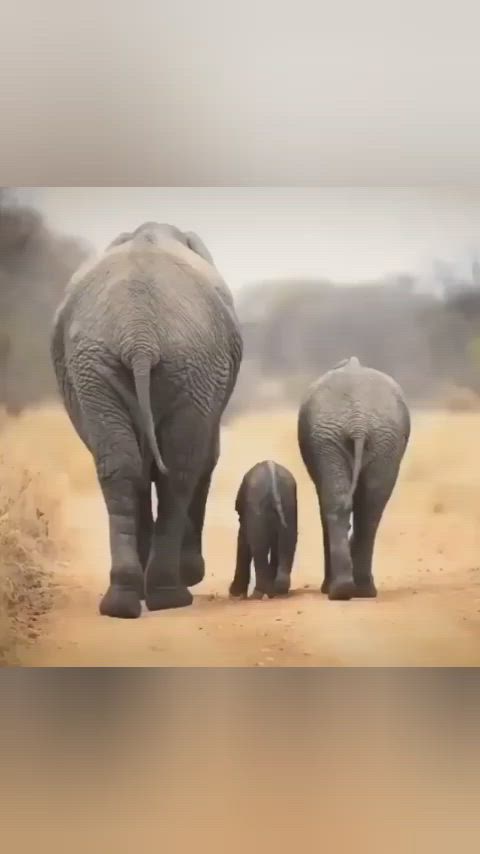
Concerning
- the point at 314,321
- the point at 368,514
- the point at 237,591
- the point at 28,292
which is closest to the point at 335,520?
the point at 368,514

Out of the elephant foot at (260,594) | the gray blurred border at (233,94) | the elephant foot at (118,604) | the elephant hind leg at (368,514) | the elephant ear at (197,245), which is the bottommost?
the elephant foot at (118,604)

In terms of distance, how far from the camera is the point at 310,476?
1369mm

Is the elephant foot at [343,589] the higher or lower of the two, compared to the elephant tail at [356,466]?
lower

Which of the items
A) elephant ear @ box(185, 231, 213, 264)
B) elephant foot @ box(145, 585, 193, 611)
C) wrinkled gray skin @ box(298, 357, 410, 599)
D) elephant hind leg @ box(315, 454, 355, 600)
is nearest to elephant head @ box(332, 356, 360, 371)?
wrinkled gray skin @ box(298, 357, 410, 599)

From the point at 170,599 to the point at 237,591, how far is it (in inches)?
3.5

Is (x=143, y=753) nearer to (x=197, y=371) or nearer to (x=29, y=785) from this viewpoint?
(x=29, y=785)

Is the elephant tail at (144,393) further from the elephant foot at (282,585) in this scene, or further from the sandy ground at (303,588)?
the elephant foot at (282,585)

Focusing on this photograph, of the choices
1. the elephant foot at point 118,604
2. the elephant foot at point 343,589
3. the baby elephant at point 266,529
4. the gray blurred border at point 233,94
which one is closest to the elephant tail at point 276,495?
the baby elephant at point 266,529

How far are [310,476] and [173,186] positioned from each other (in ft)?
1.42

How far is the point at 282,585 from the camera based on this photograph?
1354 mm

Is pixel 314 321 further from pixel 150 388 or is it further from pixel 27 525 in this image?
pixel 27 525

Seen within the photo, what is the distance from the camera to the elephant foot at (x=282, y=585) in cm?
135

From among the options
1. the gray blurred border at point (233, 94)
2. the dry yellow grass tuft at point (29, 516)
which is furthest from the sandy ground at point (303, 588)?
the gray blurred border at point (233, 94)

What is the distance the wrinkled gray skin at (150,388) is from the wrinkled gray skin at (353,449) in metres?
0.13
